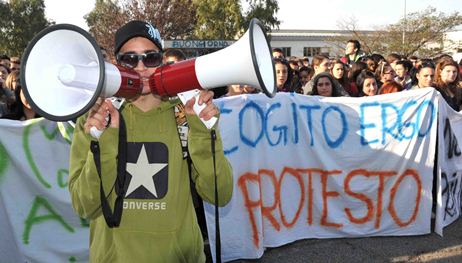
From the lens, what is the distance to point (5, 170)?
3436 mm

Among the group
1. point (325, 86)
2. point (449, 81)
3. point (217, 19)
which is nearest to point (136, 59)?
point (325, 86)

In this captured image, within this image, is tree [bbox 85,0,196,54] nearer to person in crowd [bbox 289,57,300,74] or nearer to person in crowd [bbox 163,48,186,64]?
person in crowd [bbox 289,57,300,74]

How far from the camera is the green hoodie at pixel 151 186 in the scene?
1.70m

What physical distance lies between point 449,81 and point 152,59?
4408mm

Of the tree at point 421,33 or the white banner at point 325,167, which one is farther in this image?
the tree at point 421,33

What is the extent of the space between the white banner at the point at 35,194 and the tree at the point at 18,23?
4339 centimetres

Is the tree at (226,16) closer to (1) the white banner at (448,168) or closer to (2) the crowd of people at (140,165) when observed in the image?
(1) the white banner at (448,168)

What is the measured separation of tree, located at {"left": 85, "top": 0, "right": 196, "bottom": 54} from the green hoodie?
110 ft

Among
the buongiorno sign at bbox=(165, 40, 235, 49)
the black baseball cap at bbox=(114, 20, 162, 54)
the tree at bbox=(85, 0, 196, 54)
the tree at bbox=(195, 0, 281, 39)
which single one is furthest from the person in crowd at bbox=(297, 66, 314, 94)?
the tree at bbox=(195, 0, 281, 39)

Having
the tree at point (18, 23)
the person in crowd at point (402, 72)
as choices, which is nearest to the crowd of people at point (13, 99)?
the person in crowd at point (402, 72)

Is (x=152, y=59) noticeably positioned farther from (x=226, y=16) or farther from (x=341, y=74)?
(x=226, y=16)

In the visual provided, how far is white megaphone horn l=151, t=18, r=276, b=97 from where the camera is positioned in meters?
1.47

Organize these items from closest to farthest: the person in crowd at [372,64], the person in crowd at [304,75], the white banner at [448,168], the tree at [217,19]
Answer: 1. the white banner at [448,168]
2. the person in crowd at [304,75]
3. the person in crowd at [372,64]
4. the tree at [217,19]

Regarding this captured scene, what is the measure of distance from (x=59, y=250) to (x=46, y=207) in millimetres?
348
